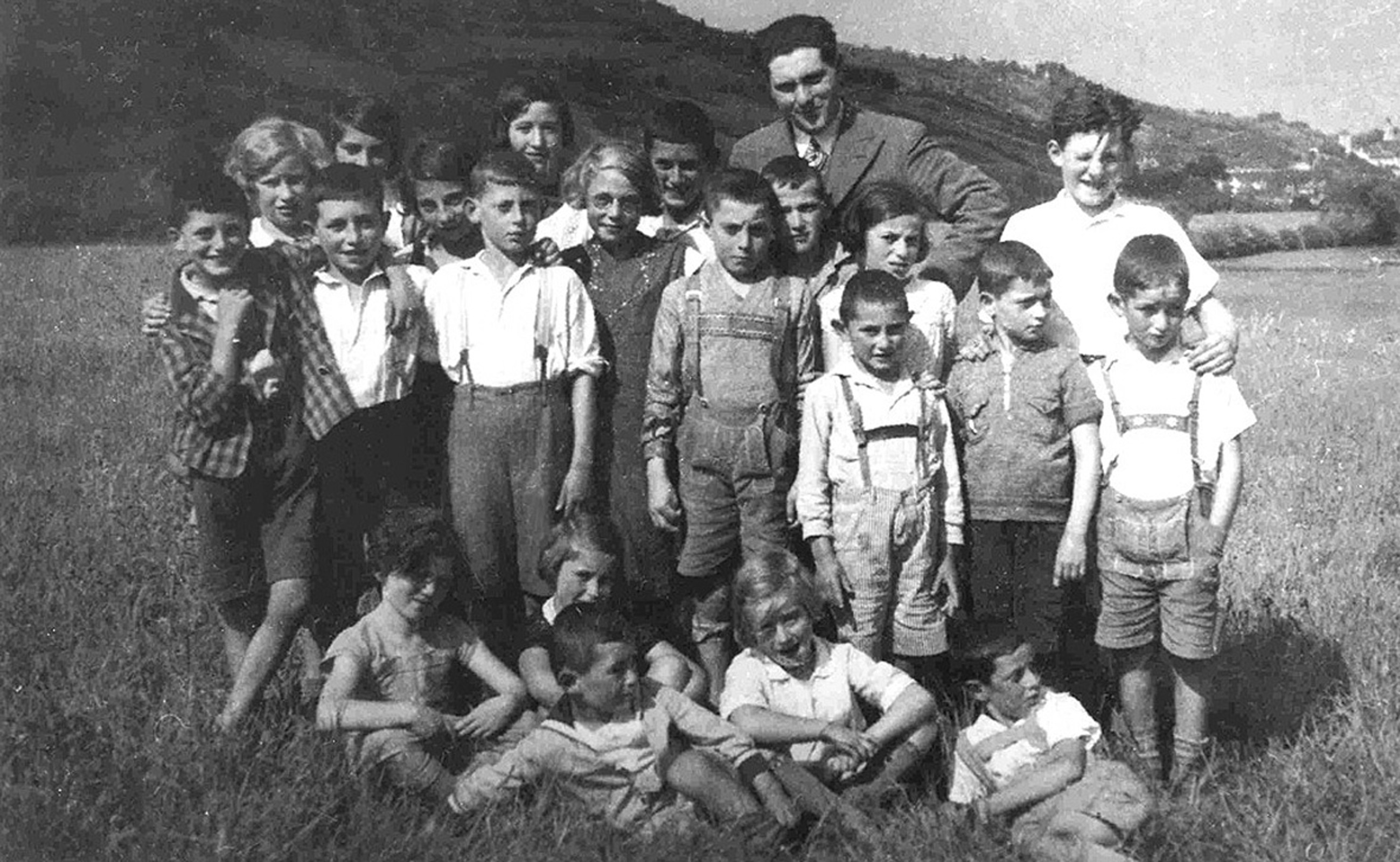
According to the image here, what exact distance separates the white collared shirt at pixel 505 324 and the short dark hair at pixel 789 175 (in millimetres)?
731

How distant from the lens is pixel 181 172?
150 inches

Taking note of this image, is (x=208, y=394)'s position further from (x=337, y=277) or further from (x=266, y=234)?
(x=266, y=234)

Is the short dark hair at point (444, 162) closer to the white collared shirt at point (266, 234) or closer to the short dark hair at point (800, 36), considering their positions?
the white collared shirt at point (266, 234)

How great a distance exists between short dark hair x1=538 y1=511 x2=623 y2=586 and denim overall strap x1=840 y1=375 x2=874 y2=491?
83cm

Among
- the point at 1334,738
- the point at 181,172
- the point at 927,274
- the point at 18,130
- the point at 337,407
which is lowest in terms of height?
the point at 1334,738

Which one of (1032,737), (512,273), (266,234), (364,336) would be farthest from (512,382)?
(1032,737)

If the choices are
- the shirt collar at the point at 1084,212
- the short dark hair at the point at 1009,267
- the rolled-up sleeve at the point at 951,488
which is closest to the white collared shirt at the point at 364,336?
the rolled-up sleeve at the point at 951,488

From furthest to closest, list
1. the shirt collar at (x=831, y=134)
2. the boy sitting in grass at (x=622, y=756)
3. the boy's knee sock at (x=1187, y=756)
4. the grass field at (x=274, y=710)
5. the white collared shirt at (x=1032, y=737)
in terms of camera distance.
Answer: the shirt collar at (x=831, y=134) → the boy's knee sock at (x=1187, y=756) → the white collared shirt at (x=1032, y=737) → the boy sitting in grass at (x=622, y=756) → the grass field at (x=274, y=710)

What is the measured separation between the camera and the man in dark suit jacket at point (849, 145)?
4.27 metres

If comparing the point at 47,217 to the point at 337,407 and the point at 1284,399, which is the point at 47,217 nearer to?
the point at 337,407

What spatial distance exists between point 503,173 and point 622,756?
1870 mm

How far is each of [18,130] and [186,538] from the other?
14.6ft

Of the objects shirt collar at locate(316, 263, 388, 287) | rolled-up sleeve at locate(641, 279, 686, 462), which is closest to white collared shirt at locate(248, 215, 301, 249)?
shirt collar at locate(316, 263, 388, 287)

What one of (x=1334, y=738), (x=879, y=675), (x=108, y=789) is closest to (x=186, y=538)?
(x=108, y=789)
